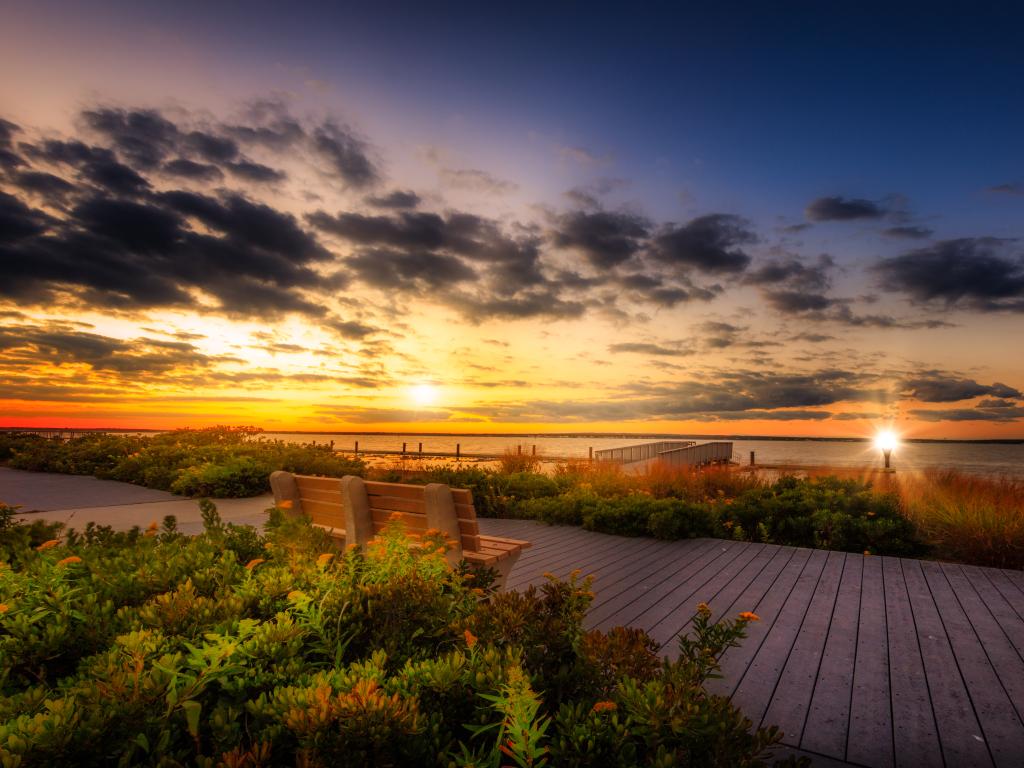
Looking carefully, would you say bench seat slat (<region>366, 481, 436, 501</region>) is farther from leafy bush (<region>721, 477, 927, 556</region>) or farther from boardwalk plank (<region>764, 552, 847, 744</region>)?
leafy bush (<region>721, 477, 927, 556</region>)

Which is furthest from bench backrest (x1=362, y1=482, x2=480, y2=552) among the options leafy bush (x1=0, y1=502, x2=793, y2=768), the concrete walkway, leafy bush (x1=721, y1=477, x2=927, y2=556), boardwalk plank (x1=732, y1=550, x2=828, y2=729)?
leafy bush (x1=721, y1=477, x2=927, y2=556)

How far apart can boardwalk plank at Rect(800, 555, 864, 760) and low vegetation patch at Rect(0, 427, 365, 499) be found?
32.1 ft

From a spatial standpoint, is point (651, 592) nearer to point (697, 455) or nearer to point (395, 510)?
point (395, 510)

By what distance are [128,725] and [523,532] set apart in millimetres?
6538

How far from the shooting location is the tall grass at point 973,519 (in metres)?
5.83

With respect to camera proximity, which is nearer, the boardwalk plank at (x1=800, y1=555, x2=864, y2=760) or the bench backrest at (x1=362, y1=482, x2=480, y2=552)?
the boardwalk plank at (x1=800, y1=555, x2=864, y2=760)

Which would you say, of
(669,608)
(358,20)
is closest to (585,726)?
(669,608)

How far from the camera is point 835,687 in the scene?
3.03m

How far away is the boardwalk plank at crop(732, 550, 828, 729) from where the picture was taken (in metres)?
2.85

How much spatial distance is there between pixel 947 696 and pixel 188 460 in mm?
12874

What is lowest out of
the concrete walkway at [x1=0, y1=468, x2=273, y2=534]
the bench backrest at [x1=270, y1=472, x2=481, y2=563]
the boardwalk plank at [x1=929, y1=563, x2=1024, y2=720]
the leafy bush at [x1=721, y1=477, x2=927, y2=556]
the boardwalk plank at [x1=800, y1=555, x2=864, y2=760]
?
the concrete walkway at [x1=0, y1=468, x2=273, y2=534]

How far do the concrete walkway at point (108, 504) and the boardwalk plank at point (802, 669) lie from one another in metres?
→ 6.88

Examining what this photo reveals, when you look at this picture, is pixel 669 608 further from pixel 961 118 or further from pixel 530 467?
pixel 961 118

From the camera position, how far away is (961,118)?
31.8ft
